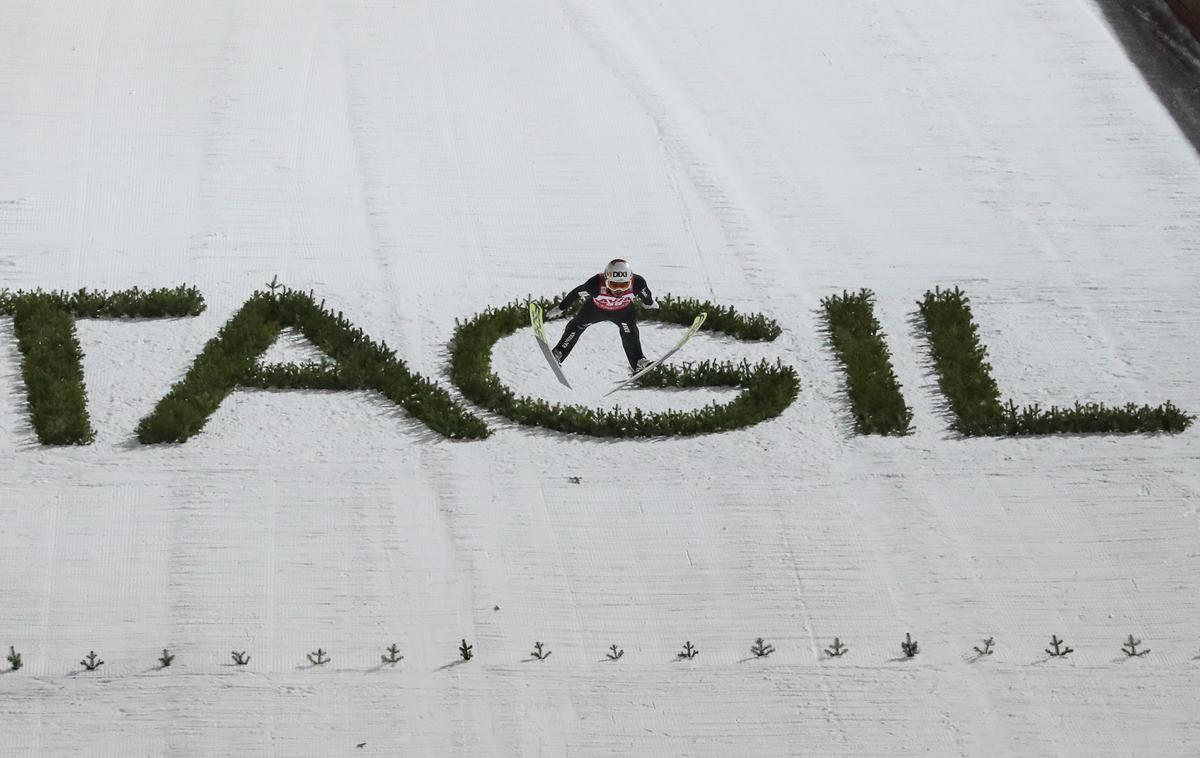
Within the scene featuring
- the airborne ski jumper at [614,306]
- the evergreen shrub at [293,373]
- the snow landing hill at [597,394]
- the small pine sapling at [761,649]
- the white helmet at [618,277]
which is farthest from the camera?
A: the airborne ski jumper at [614,306]

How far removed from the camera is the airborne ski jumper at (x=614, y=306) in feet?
53.7

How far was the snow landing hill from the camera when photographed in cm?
1343

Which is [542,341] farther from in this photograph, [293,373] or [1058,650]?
[1058,650]

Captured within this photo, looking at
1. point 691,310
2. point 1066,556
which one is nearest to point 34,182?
point 691,310

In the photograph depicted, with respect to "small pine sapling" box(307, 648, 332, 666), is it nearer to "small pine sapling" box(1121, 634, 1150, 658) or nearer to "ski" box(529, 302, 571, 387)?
"ski" box(529, 302, 571, 387)

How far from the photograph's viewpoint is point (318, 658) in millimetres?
13539

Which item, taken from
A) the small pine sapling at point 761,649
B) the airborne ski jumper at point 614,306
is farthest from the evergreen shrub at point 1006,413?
the small pine sapling at point 761,649

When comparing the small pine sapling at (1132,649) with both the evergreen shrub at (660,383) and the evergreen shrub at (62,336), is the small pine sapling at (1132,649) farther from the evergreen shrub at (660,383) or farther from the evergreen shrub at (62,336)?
the evergreen shrub at (62,336)

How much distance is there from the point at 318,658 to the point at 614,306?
487 cm

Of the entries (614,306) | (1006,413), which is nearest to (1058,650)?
(1006,413)

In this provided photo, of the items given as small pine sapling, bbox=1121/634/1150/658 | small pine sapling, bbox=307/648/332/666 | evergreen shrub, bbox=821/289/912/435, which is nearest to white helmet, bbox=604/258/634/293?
evergreen shrub, bbox=821/289/912/435

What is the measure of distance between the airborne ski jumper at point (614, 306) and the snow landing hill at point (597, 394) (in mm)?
456

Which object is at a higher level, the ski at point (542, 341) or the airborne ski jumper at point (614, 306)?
the airborne ski jumper at point (614, 306)

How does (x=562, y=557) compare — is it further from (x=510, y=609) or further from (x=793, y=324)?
(x=793, y=324)
